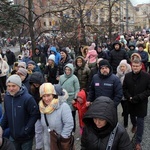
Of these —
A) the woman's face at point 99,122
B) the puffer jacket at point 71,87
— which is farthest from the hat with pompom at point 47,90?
the puffer jacket at point 71,87

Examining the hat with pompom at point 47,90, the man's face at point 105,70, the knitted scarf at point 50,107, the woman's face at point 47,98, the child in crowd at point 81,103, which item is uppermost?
the man's face at point 105,70

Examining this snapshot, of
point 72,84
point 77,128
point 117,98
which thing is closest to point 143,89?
point 117,98

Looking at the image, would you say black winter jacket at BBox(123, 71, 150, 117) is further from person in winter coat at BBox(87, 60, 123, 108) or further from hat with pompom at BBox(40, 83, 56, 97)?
hat with pompom at BBox(40, 83, 56, 97)

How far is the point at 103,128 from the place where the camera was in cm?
243

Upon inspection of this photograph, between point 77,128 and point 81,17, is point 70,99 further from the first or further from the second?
point 81,17

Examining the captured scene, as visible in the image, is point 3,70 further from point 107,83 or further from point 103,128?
point 103,128

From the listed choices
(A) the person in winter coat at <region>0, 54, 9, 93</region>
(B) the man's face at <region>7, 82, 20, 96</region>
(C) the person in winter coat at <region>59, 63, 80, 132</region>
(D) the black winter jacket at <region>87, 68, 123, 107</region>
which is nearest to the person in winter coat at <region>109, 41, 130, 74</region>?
(C) the person in winter coat at <region>59, 63, 80, 132</region>

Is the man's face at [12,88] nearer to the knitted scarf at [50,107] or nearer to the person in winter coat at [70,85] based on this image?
the knitted scarf at [50,107]

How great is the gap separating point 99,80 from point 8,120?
178cm

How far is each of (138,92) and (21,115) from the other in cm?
211

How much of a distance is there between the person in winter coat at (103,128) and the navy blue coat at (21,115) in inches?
47.4

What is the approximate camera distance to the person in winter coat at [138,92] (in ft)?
13.8

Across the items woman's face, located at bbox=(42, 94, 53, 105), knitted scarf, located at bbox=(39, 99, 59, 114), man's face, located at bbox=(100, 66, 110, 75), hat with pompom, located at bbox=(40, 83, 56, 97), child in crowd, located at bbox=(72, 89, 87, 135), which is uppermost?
man's face, located at bbox=(100, 66, 110, 75)

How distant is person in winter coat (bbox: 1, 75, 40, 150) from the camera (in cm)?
345
